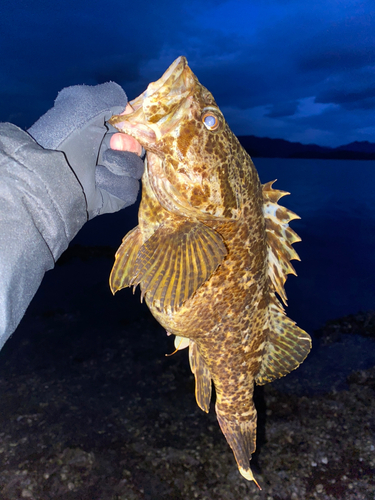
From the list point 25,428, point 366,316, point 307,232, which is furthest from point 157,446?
point 307,232

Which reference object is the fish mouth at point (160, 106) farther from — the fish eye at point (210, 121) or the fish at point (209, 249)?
the fish eye at point (210, 121)

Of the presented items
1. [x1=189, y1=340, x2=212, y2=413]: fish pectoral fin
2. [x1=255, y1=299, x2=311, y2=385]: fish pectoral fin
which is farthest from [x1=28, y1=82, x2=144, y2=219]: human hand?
[x1=255, y1=299, x2=311, y2=385]: fish pectoral fin

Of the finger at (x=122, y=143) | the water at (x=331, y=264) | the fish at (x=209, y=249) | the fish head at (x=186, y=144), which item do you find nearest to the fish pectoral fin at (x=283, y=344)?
the fish at (x=209, y=249)

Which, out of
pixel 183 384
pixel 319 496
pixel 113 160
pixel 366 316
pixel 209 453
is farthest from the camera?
pixel 366 316

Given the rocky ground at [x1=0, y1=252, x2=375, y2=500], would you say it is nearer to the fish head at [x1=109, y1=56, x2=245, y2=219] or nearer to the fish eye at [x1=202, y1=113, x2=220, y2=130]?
the fish head at [x1=109, y1=56, x2=245, y2=219]

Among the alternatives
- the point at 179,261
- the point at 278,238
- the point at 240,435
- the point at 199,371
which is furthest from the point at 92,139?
the point at 240,435

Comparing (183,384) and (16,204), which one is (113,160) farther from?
(183,384)
